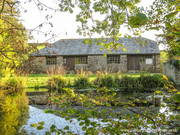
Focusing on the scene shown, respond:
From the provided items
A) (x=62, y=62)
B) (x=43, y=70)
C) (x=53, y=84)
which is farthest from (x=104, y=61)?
(x=53, y=84)

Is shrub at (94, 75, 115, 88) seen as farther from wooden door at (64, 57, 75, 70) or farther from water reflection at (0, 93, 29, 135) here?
wooden door at (64, 57, 75, 70)

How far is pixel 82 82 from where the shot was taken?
9781 mm

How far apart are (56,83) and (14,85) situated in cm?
198

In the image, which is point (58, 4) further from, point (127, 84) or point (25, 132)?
point (127, 84)

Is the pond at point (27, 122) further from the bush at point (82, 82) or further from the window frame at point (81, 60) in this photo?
the window frame at point (81, 60)

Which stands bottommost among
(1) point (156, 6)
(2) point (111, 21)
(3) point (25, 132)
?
(3) point (25, 132)

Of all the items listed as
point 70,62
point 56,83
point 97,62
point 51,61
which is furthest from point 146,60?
point 56,83

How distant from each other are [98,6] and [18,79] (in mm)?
7121

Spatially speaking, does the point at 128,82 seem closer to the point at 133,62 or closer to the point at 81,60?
the point at 133,62

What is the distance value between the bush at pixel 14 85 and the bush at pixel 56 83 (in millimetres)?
1340

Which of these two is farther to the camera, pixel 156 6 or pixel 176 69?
pixel 176 69

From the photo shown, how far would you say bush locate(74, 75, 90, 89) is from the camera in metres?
9.54

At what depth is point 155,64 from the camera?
58.0ft

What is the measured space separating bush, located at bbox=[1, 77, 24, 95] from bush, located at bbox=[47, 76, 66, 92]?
134 centimetres
